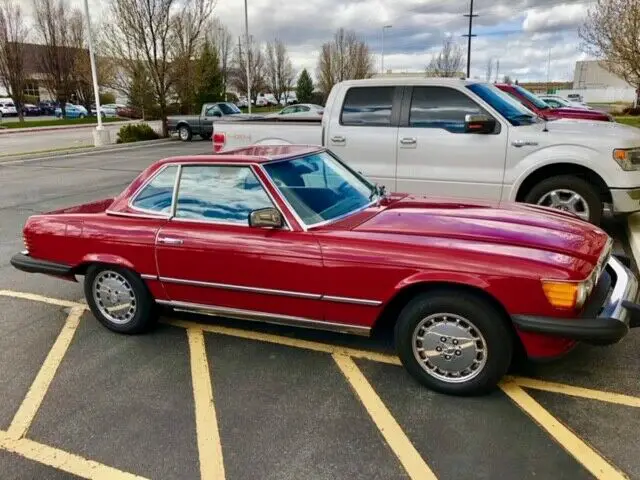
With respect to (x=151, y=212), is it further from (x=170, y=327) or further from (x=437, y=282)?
(x=437, y=282)

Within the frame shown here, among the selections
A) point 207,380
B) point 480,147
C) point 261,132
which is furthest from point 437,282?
point 261,132

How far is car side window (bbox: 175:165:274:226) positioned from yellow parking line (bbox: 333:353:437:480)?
4.11 feet

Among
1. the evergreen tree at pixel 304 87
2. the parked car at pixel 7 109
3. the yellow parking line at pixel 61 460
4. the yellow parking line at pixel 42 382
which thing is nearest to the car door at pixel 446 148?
the yellow parking line at pixel 42 382

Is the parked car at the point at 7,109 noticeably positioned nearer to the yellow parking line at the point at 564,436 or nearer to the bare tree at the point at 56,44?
the bare tree at the point at 56,44

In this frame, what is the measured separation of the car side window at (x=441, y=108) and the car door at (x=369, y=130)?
0.81 feet

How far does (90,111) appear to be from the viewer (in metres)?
48.7

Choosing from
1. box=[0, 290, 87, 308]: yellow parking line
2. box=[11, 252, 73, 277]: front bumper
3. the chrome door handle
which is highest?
the chrome door handle

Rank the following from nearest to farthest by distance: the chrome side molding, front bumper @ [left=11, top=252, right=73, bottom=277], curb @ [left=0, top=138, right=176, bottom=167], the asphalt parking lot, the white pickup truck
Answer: the asphalt parking lot → the chrome side molding → front bumper @ [left=11, top=252, right=73, bottom=277] → the white pickup truck → curb @ [left=0, top=138, right=176, bottom=167]

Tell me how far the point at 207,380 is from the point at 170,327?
103cm

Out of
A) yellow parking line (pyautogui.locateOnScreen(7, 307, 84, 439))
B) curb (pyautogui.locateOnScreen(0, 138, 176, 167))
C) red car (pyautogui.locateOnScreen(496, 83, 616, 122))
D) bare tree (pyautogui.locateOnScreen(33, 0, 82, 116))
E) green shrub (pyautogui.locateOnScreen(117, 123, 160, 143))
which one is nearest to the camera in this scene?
yellow parking line (pyautogui.locateOnScreen(7, 307, 84, 439))

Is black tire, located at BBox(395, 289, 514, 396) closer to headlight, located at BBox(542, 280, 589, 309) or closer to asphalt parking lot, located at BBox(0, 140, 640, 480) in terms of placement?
asphalt parking lot, located at BBox(0, 140, 640, 480)

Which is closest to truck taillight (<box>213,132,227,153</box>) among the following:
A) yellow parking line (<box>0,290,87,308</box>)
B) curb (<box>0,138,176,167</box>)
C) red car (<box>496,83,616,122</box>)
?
yellow parking line (<box>0,290,87,308</box>)

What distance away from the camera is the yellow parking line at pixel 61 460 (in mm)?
2699

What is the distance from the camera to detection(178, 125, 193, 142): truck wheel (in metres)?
24.8
